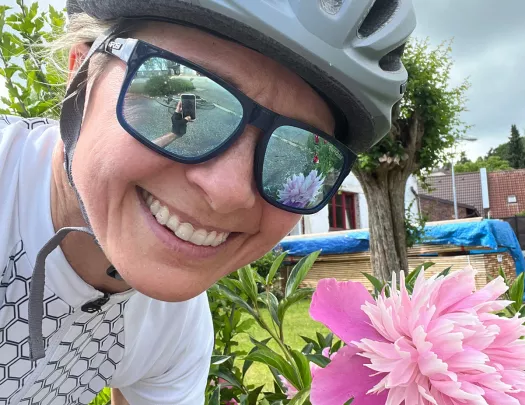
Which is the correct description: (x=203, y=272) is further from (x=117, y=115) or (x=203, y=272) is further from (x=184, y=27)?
(x=184, y=27)

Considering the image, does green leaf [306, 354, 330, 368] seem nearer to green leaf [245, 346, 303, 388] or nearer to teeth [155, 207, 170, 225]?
green leaf [245, 346, 303, 388]

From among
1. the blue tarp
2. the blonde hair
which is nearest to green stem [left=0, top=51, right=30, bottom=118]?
the blonde hair

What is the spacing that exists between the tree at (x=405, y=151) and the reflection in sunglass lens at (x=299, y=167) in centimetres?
491

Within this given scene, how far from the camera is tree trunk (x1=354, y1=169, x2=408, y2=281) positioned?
20.8 feet

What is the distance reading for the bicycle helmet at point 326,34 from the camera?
877 mm

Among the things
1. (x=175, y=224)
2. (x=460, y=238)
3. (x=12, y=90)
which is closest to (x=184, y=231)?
(x=175, y=224)

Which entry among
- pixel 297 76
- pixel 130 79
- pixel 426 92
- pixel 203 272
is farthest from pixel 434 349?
pixel 426 92

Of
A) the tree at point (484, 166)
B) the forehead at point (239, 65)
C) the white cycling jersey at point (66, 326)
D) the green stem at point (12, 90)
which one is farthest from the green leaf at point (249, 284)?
the tree at point (484, 166)

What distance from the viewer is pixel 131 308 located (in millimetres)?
1454

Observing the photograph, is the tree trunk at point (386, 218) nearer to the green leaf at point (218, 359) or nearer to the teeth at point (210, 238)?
the green leaf at point (218, 359)

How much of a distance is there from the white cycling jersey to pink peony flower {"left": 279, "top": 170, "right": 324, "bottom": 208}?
0.59 meters

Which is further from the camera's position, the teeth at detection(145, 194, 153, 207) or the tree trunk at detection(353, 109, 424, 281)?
the tree trunk at detection(353, 109, 424, 281)

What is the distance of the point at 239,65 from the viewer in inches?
36.7

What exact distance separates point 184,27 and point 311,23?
0.25 metres
